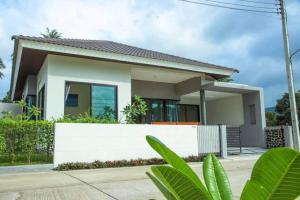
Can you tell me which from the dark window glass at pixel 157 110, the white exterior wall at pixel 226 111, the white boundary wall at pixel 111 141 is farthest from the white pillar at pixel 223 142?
the dark window glass at pixel 157 110

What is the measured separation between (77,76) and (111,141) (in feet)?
12.8

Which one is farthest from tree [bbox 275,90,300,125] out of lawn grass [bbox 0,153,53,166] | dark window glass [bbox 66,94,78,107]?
lawn grass [bbox 0,153,53,166]

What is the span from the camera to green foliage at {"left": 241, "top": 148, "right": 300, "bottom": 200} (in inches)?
37.9

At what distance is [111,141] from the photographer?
11.8m

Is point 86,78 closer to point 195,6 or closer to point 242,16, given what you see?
point 195,6

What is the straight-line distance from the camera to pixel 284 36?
13812mm

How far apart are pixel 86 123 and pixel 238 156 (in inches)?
304

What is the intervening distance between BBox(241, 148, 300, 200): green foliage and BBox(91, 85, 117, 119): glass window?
13.5 metres

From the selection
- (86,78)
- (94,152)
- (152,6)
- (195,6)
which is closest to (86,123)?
(94,152)

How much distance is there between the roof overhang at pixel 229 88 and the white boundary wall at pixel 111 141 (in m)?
4.14

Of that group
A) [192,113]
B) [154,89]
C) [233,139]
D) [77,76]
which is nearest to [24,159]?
[77,76]

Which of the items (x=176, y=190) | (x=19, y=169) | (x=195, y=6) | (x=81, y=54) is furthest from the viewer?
(x=195, y=6)

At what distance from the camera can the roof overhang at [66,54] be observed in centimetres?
1285

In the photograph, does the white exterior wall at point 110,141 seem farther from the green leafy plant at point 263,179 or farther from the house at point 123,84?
the green leafy plant at point 263,179
